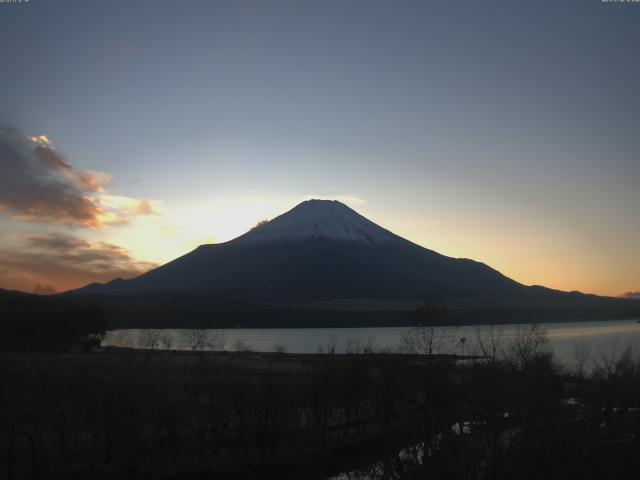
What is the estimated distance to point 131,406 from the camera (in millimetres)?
16859

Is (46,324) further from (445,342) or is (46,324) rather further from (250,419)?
(250,419)

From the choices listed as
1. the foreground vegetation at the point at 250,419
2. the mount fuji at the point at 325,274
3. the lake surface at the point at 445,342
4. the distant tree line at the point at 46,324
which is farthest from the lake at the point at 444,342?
the mount fuji at the point at 325,274

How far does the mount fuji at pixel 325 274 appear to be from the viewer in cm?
16650

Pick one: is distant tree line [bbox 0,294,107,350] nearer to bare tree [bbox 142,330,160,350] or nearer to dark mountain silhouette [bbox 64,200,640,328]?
bare tree [bbox 142,330,160,350]

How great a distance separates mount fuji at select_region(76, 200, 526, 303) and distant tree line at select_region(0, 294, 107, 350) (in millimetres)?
94532

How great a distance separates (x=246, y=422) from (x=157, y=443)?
131 inches

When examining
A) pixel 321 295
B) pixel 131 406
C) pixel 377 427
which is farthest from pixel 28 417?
pixel 321 295

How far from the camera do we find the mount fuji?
166m

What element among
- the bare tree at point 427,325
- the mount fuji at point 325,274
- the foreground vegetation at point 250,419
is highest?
the mount fuji at point 325,274

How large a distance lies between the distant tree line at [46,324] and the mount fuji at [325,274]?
94.5 meters

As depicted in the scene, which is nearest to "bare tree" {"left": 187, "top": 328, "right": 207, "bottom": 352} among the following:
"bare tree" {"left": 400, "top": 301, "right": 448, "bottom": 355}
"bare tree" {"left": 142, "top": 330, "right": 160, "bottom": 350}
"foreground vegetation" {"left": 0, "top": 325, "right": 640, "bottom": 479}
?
"bare tree" {"left": 142, "top": 330, "right": 160, "bottom": 350}

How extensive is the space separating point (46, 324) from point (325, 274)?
409 feet

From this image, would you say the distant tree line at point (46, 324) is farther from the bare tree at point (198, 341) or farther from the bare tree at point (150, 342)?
the bare tree at point (198, 341)

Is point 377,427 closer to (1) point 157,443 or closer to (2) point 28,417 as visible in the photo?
(1) point 157,443
